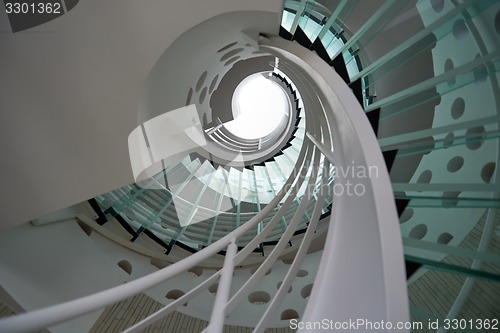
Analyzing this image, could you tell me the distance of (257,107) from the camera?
1230 cm

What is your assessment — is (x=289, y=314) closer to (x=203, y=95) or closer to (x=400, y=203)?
(x=400, y=203)

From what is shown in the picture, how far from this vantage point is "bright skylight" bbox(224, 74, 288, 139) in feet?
33.8

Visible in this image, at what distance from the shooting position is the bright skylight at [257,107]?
10297 millimetres

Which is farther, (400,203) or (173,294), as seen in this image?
(173,294)

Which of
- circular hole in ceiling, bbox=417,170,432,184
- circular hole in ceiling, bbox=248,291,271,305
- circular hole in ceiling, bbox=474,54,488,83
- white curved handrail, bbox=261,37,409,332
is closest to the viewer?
white curved handrail, bbox=261,37,409,332

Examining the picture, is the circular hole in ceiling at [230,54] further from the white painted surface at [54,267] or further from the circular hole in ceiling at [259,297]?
the circular hole in ceiling at [259,297]

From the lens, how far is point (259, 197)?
7.20 m

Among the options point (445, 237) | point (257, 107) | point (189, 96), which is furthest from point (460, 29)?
point (257, 107)

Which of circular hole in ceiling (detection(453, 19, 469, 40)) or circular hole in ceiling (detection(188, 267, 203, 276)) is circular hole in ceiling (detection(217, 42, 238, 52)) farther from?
circular hole in ceiling (detection(188, 267, 203, 276))

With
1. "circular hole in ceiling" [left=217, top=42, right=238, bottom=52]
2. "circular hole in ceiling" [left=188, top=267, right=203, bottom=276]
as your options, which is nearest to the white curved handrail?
"circular hole in ceiling" [left=217, top=42, right=238, bottom=52]

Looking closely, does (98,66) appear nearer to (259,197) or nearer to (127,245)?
(127,245)

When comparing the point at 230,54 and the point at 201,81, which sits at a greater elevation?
the point at 230,54

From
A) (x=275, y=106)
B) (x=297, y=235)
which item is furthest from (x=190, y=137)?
(x=275, y=106)

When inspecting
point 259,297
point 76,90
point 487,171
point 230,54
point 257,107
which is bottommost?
point 259,297
